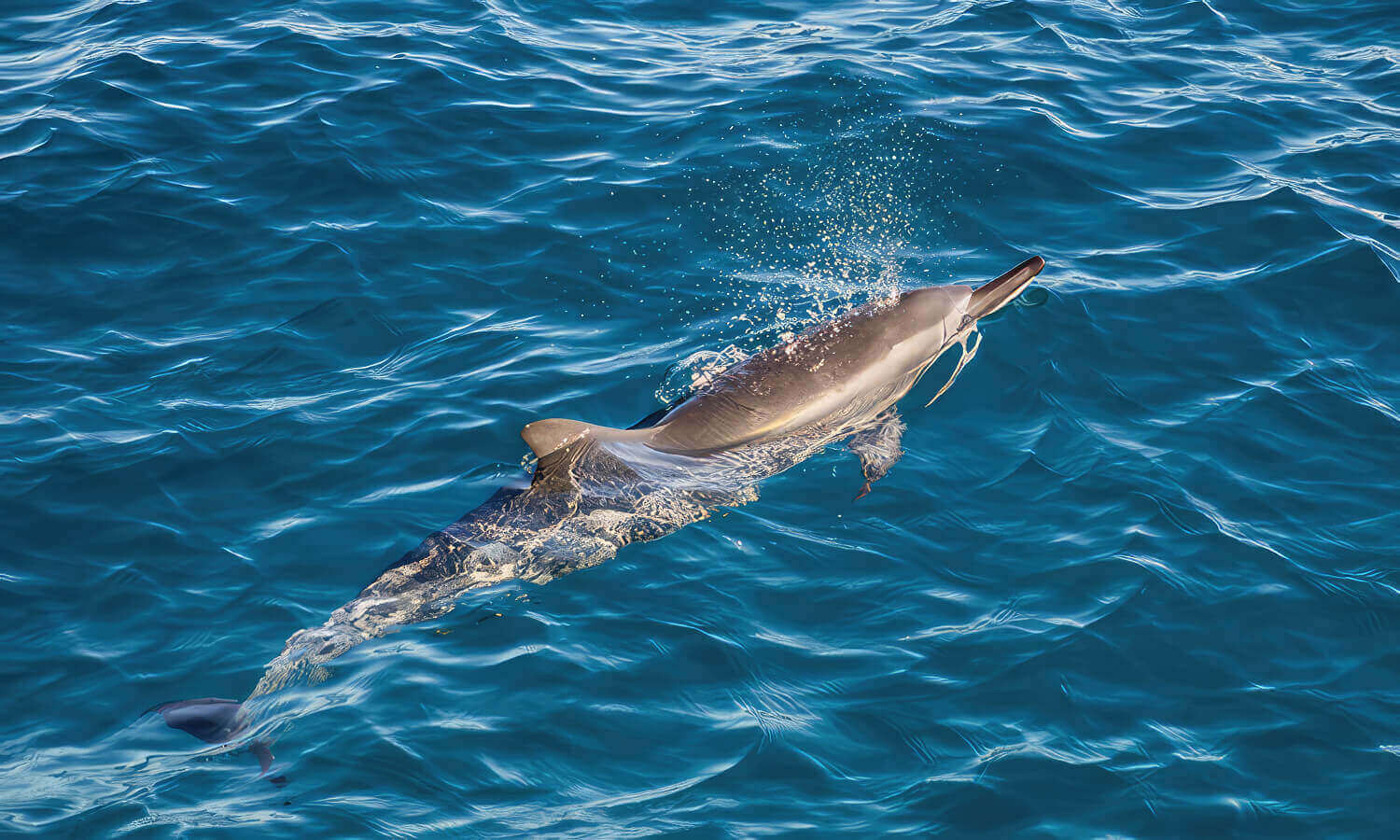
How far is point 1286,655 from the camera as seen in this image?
6.81 meters

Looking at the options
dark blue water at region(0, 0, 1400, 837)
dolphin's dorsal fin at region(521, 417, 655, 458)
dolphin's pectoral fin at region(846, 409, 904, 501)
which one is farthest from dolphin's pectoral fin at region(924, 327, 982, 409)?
dolphin's dorsal fin at region(521, 417, 655, 458)

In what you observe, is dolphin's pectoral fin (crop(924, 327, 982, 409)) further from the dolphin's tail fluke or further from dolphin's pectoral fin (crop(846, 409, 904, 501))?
the dolphin's tail fluke

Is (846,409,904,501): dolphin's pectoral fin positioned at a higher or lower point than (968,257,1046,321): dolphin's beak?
lower

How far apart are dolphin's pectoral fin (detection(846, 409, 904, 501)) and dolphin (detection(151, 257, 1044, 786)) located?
0.04 feet

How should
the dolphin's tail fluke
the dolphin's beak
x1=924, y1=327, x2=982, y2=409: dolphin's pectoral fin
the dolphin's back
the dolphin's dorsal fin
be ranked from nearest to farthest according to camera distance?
the dolphin's tail fluke, the dolphin's dorsal fin, the dolphin's back, x1=924, y1=327, x2=982, y2=409: dolphin's pectoral fin, the dolphin's beak

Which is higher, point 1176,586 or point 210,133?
point 210,133

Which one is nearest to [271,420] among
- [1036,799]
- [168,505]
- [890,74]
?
[168,505]

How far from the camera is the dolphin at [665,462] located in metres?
6.84

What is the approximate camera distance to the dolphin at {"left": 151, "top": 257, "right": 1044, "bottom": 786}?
6.84 m

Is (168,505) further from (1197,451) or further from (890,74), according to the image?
(890,74)

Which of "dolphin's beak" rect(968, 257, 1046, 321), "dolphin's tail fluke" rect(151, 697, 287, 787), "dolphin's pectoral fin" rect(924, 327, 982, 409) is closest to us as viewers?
"dolphin's tail fluke" rect(151, 697, 287, 787)

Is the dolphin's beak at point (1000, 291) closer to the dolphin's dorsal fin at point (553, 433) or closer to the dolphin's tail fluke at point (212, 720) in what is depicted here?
the dolphin's dorsal fin at point (553, 433)

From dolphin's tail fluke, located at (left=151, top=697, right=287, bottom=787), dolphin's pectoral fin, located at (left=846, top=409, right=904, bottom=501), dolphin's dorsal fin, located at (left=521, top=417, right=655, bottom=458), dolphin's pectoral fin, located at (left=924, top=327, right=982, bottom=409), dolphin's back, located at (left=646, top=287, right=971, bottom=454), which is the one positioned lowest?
dolphin's tail fluke, located at (left=151, top=697, right=287, bottom=787)

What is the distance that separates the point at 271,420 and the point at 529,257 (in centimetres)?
297
